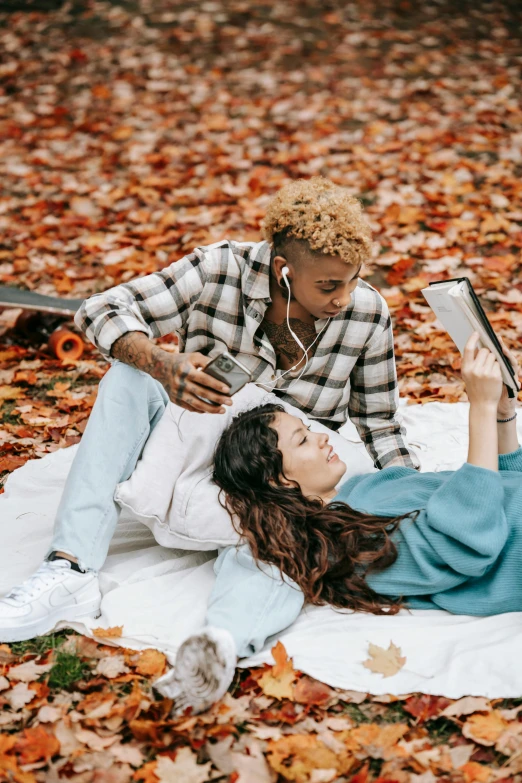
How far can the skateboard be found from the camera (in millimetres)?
5066

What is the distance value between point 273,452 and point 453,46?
29.7ft

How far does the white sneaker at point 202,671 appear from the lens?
2354mm

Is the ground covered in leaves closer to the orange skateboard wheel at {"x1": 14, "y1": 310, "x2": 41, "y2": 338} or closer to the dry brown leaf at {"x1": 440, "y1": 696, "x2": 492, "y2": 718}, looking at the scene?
the dry brown leaf at {"x1": 440, "y1": 696, "x2": 492, "y2": 718}

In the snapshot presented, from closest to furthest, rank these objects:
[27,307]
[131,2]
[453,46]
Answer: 1. [27,307]
2. [453,46]
3. [131,2]

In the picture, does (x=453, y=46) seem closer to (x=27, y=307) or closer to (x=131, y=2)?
(x=131, y=2)

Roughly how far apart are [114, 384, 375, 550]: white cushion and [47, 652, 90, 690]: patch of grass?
575 mm

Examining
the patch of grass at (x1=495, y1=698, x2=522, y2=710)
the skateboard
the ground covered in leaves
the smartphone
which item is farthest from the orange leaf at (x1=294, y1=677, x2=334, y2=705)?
the skateboard

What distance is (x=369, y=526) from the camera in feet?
9.30

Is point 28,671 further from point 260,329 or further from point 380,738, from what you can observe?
point 260,329

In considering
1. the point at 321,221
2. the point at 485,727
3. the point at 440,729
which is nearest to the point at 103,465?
the point at 321,221

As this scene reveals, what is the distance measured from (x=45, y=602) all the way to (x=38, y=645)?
16 centimetres

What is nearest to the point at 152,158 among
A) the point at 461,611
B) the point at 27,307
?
the point at 27,307

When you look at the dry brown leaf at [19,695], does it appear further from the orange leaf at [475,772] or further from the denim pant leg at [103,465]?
the orange leaf at [475,772]

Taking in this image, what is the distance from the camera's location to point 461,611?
282 centimetres
